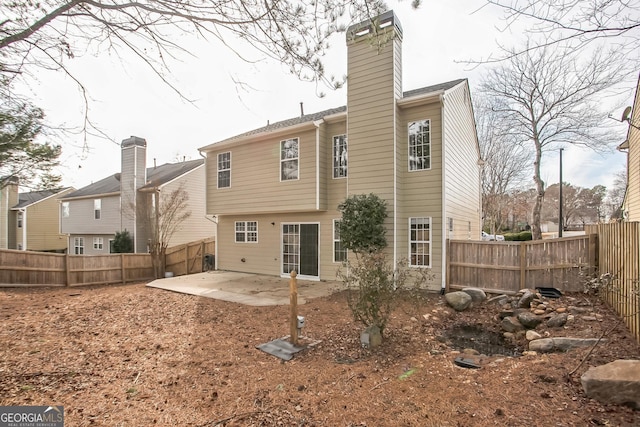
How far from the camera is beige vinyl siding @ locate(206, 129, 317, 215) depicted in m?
10.3

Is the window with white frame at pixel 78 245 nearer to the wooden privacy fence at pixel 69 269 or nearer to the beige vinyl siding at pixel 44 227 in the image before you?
the beige vinyl siding at pixel 44 227

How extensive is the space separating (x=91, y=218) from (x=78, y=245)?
3.05 meters

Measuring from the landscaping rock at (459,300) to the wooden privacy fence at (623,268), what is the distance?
2407mm

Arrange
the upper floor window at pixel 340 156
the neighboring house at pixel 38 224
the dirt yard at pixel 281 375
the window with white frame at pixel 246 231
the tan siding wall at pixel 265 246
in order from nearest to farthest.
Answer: the dirt yard at pixel 281 375, the upper floor window at pixel 340 156, the tan siding wall at pixel 265 246, the window with white frame at pixel 246 231, the neighboring house at pixel 38 224

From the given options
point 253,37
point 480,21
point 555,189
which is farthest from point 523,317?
point 555,189

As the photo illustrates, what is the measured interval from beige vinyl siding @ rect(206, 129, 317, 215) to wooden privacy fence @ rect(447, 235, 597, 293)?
4837mm

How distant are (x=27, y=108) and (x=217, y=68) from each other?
289cm

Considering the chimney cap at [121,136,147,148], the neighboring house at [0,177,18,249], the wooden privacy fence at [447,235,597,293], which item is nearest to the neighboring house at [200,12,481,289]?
the wooden privacy fence at [447,235,597,293]

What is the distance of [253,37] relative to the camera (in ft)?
12.4

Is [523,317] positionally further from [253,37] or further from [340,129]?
[340,129]

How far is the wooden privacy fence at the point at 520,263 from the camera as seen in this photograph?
6742mm

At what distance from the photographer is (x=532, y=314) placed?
575 centimetres

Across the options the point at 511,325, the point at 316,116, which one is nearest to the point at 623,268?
the point at 511,325

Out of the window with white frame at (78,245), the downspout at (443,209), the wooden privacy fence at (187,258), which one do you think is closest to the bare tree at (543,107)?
the downspout at (443,209)
